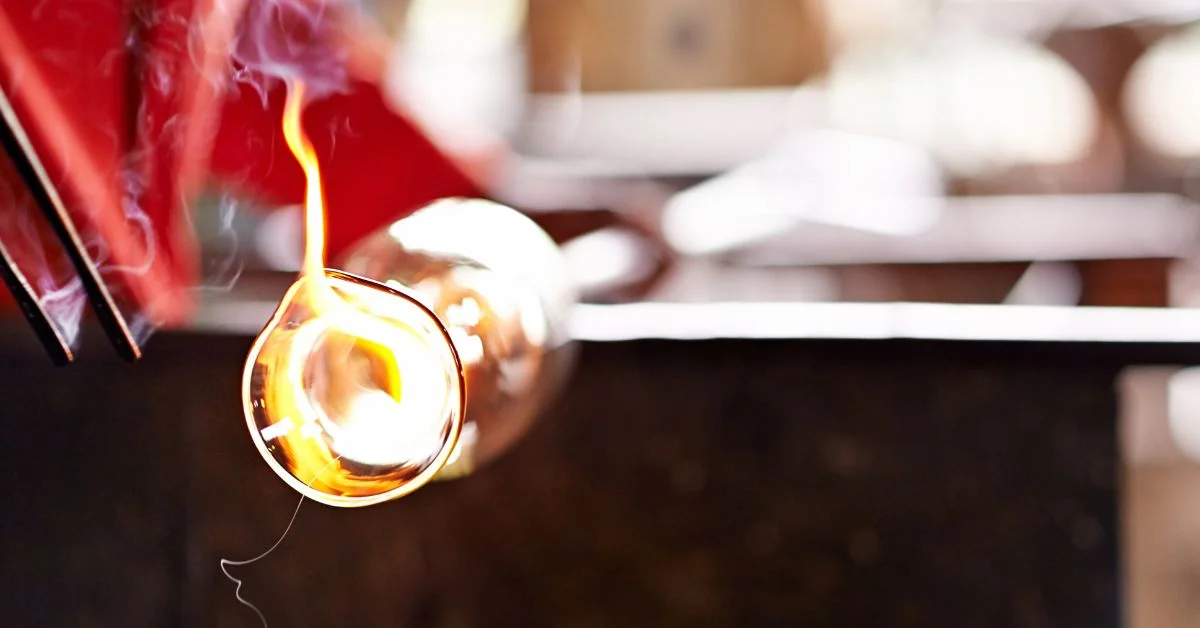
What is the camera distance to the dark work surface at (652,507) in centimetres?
76

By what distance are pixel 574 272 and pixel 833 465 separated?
30 centimetres

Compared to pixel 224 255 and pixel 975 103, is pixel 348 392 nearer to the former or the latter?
pixel 224 255

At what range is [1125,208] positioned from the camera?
1.04 m

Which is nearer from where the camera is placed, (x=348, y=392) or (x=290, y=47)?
(x=348, y=392)

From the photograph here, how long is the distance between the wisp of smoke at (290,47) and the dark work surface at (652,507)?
9.1 inches

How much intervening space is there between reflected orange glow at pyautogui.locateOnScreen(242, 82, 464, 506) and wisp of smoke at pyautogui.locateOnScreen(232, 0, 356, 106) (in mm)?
315

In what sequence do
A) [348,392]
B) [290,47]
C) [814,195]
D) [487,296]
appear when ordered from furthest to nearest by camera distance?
[814,195]
[290,47]
[487,296]
[348,392]

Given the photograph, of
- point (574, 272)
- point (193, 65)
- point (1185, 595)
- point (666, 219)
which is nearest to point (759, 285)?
point (666, 219)

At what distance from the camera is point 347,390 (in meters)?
0.50

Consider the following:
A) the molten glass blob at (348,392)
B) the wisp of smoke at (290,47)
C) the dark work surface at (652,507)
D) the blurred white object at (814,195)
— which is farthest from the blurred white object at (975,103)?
the molten glass blob at (348,392)

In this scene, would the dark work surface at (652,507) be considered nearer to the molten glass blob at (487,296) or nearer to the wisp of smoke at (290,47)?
the molten glass blob at (487,296)

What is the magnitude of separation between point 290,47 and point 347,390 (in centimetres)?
40

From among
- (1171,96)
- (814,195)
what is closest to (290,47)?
(814,195)

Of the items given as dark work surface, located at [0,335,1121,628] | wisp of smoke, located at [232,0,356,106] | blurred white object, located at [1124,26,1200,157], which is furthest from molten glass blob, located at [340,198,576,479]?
blurred white object, located at [1124,26,1200,157]
